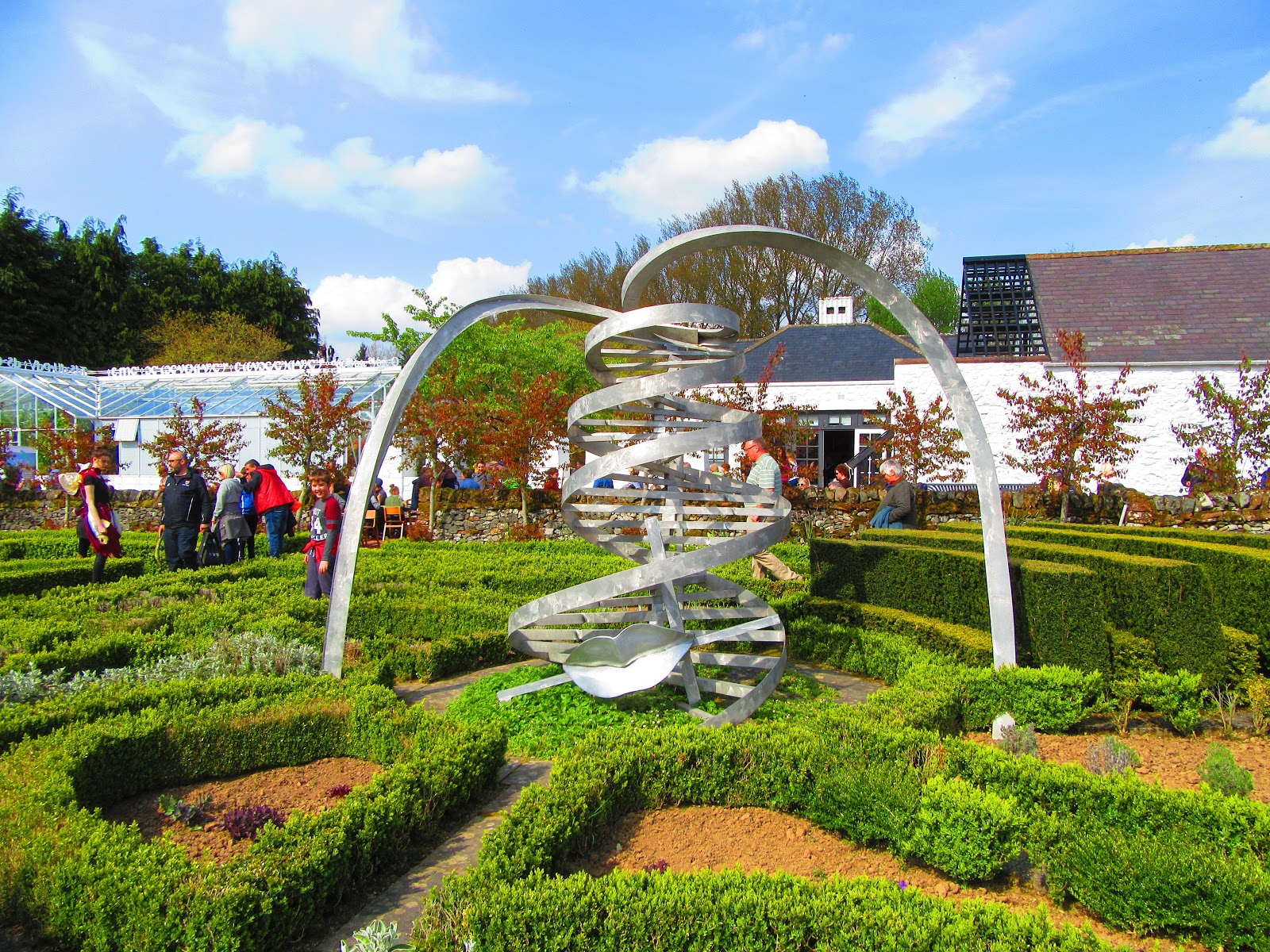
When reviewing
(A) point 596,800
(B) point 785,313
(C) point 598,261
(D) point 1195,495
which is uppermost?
(C) point 598,261

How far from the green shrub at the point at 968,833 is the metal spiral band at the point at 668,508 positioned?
6.11 ft

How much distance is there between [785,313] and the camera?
128 feet

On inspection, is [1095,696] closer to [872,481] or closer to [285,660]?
[285,660]

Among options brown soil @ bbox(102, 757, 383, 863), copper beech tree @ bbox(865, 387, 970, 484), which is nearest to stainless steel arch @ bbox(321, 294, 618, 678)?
brown soil @ bbox(102, 757, 383, 863)

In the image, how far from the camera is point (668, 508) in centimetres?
665

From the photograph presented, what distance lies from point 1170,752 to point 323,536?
7.50m


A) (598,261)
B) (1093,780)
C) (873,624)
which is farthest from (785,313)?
(1093,780)

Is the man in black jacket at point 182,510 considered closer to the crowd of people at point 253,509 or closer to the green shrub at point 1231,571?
the crowd of people at point 253,509

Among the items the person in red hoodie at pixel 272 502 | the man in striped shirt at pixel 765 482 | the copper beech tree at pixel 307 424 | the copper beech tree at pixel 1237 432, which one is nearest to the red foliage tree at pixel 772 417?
the man in striped shirt at pixel 765 482

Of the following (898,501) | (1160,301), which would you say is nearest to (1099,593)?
(898,501)

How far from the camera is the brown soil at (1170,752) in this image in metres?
4.82

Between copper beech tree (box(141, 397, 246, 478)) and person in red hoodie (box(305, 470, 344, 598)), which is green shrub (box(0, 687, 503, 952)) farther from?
copper beech tree (box(141, 397, 246, 478))

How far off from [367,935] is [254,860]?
807mm

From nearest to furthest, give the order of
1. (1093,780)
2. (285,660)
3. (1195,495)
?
(1093,780) < (285,660) < (1195,495)
